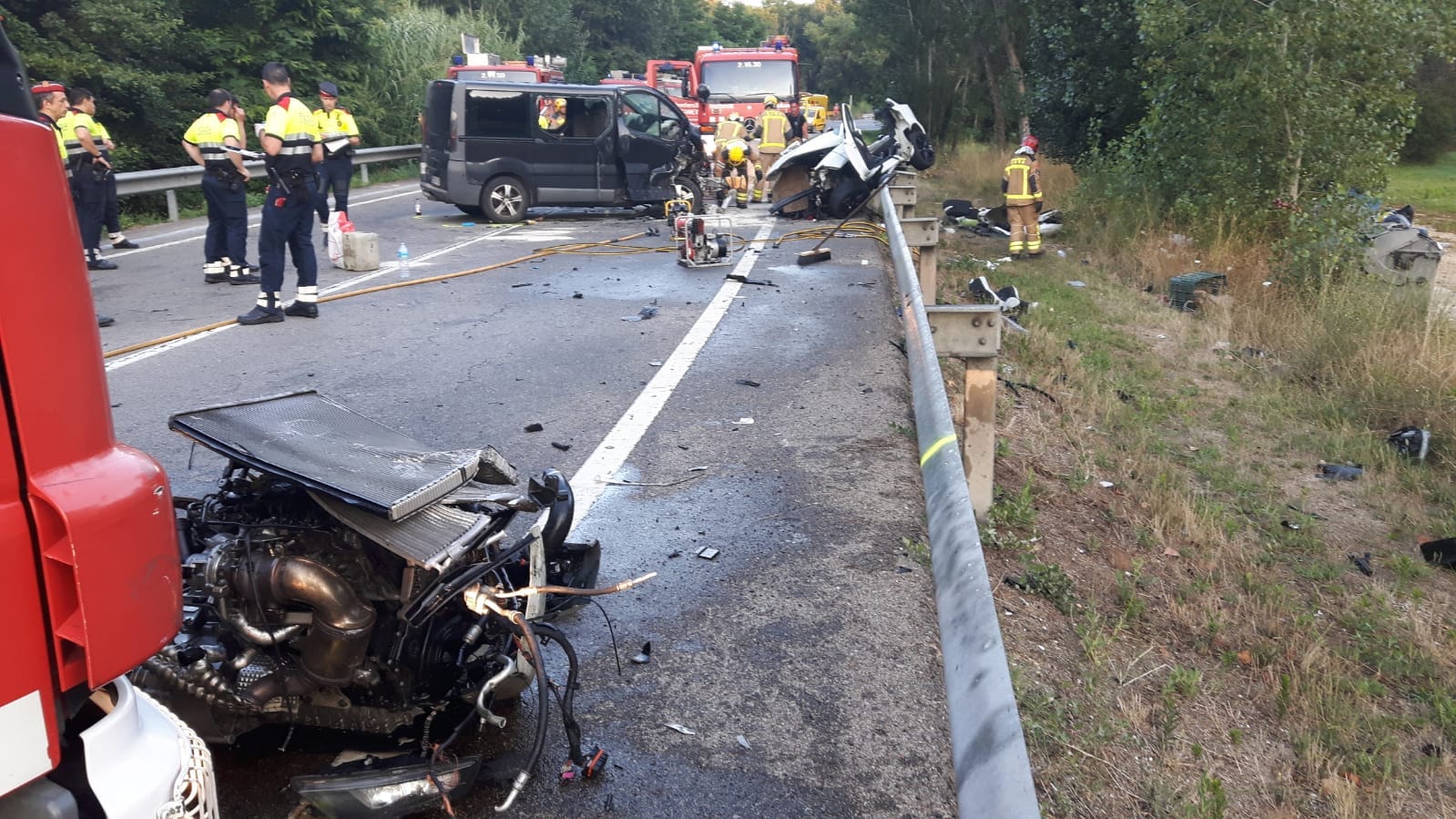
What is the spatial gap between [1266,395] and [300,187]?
25.0 feet

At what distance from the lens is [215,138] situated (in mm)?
10930

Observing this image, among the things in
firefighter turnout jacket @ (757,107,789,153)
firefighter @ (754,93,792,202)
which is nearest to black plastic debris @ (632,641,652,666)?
firefighter @ (754,93,792,202)

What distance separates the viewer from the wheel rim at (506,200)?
15.8 metres

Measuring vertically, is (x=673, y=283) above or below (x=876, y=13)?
below

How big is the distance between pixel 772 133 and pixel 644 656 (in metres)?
17.3

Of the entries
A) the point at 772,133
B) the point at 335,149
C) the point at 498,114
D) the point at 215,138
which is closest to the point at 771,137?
the point at 772,133

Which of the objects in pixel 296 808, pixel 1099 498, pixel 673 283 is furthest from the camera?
pixel 673 283

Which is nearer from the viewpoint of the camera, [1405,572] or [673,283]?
[1405,572]

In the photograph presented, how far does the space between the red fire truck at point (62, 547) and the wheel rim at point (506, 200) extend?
14.4 meters

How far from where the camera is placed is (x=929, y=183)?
86.2 ft

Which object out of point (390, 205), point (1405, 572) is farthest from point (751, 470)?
point (390, 205)

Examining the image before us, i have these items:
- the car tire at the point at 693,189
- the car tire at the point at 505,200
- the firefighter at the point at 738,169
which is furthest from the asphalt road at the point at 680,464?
the firefighter at the point at 738,169

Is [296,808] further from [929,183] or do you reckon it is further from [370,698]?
[929,183]

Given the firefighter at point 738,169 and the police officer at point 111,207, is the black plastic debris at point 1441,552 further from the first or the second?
the firefighter at point 738,169
